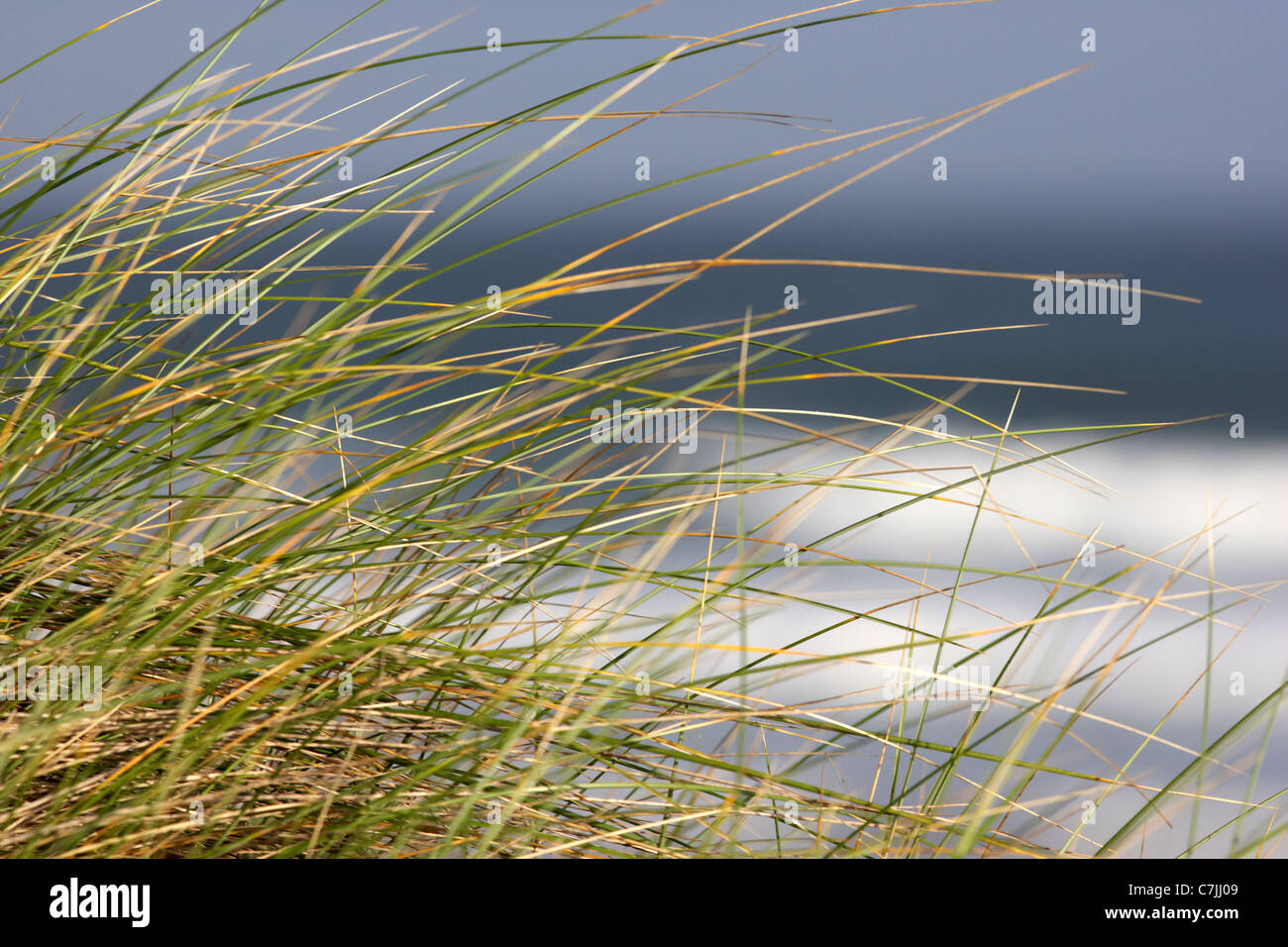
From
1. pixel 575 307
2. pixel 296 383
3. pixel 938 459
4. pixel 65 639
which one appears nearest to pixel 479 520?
pixel 296 383

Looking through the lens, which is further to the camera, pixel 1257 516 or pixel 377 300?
pixel 1257 516

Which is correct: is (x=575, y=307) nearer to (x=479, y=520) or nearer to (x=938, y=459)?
(x=938, y=459)

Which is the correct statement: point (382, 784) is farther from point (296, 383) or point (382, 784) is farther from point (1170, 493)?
point (1170, 493)

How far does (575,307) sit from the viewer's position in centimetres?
409

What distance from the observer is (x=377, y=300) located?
0.62m
